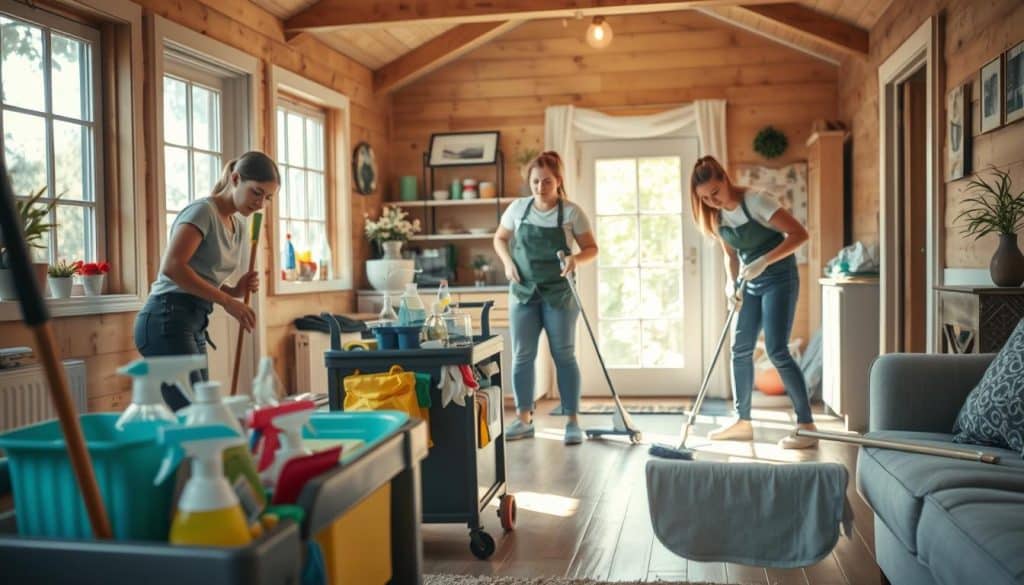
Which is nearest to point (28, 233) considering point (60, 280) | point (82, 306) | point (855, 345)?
point (60, 280)

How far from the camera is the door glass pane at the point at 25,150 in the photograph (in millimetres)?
3568

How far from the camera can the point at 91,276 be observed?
3844mm

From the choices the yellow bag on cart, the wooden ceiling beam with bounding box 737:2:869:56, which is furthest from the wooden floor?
the wooden ceiling beam with bounding box 737:2:869:56

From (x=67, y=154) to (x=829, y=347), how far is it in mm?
4001

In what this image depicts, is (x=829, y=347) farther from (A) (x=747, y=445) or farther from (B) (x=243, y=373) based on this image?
(B) (x=243, y=373)

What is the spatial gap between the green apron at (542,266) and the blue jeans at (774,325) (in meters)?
0.86

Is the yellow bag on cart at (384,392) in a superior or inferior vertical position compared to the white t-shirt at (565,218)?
inferior

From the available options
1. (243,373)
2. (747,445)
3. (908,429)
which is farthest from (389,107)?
(908,429)

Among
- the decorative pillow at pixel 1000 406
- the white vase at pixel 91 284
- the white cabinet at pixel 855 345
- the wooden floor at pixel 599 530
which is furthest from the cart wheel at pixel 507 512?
the white cabinet at pixel 855 345

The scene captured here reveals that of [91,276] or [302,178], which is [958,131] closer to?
[91,276]

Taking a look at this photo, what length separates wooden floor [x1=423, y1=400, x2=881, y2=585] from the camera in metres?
2.86

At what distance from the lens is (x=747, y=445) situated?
15.9 ft

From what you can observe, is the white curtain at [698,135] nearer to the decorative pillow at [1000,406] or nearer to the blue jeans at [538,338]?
the blue jeans at [538,338]

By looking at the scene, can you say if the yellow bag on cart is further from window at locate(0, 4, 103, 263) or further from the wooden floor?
window at locate(0, 4, 103, 263)
